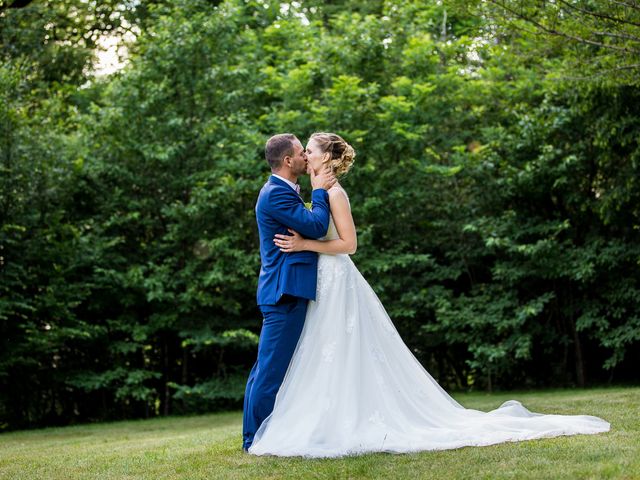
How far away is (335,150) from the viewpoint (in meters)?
5.53

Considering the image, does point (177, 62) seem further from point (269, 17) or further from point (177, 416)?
point (177, 416)

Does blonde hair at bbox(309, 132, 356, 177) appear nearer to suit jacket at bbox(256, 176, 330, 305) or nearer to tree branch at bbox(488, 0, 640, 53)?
suit jacket at bbox(256, 176, 330, 305)

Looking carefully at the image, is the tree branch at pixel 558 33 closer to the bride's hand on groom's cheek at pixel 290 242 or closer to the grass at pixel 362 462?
the grass at pixel 362 462

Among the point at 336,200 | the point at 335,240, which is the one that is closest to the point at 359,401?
the point at 335,240

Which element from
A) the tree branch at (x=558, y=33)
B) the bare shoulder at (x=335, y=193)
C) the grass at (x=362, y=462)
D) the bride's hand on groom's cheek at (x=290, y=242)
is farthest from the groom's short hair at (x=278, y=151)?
the tree branch at (x=558, y=33)

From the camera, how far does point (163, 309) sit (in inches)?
478

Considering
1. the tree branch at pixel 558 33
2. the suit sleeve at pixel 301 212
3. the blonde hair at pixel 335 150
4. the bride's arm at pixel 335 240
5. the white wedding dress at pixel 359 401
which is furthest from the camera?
the tree branch at pixel 558 33

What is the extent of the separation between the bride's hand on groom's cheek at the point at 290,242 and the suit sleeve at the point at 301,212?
6 centimetres

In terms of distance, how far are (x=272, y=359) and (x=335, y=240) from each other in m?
0.93

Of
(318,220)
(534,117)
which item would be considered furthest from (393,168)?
(318,220)

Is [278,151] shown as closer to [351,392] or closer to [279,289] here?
[279,289]

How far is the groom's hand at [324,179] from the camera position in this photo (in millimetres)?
5402

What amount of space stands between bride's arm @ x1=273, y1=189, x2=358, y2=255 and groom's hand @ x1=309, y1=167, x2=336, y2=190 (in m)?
0.06

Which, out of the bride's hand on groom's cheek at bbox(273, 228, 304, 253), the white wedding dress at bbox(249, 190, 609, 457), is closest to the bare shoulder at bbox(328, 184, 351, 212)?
the white wedding dress at bbox(249, 190, 609, 457)
